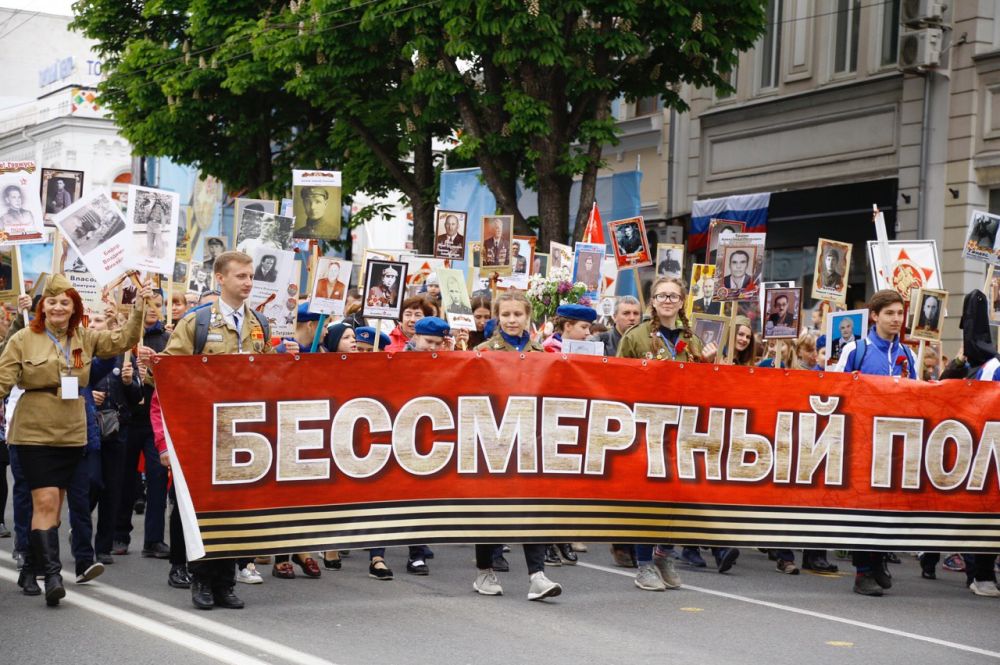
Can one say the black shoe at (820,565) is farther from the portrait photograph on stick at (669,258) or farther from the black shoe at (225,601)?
the portrait photograph on stick at (669,258)

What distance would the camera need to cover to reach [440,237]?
17.7 metres

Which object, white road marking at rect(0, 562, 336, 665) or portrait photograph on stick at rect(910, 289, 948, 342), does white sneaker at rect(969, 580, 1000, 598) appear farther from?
white road marking at rect(0, 562, 336, 665)

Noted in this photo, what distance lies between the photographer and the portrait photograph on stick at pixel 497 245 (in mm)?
16781

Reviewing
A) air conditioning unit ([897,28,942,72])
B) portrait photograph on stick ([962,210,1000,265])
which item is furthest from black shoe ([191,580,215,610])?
air conditioning unit ([897,28,942,72])

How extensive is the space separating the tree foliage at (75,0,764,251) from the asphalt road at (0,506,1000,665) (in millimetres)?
13227

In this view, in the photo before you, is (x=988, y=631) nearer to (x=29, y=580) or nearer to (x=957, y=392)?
(x=957, y=392)

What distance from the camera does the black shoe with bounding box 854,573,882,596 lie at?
1011 centimetres

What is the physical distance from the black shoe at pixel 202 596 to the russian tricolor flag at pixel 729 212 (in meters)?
17.8

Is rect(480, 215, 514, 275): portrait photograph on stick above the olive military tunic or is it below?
above

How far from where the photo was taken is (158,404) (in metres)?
9.00

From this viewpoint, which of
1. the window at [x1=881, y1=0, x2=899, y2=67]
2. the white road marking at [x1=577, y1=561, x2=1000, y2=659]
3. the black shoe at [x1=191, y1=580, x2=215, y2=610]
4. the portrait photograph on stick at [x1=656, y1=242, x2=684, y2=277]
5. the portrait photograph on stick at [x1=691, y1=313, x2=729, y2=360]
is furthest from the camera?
the window at [x1=881, y1=0, x2=899, y2=67]

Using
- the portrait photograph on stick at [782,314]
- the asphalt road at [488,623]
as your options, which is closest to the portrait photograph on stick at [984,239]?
the portrait photograph on stick at [782,314]

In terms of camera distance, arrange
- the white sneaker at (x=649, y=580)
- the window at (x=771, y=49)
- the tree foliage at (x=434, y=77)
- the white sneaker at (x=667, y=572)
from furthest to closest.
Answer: the window at (x=771, y=49) → the tree foliage at (x=434, y=77) → the white sneaker at (x=667, y=572) → the white sneaker at (x=649, y=580)

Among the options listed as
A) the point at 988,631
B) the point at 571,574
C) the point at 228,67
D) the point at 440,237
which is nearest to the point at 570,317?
the point at 571,574
